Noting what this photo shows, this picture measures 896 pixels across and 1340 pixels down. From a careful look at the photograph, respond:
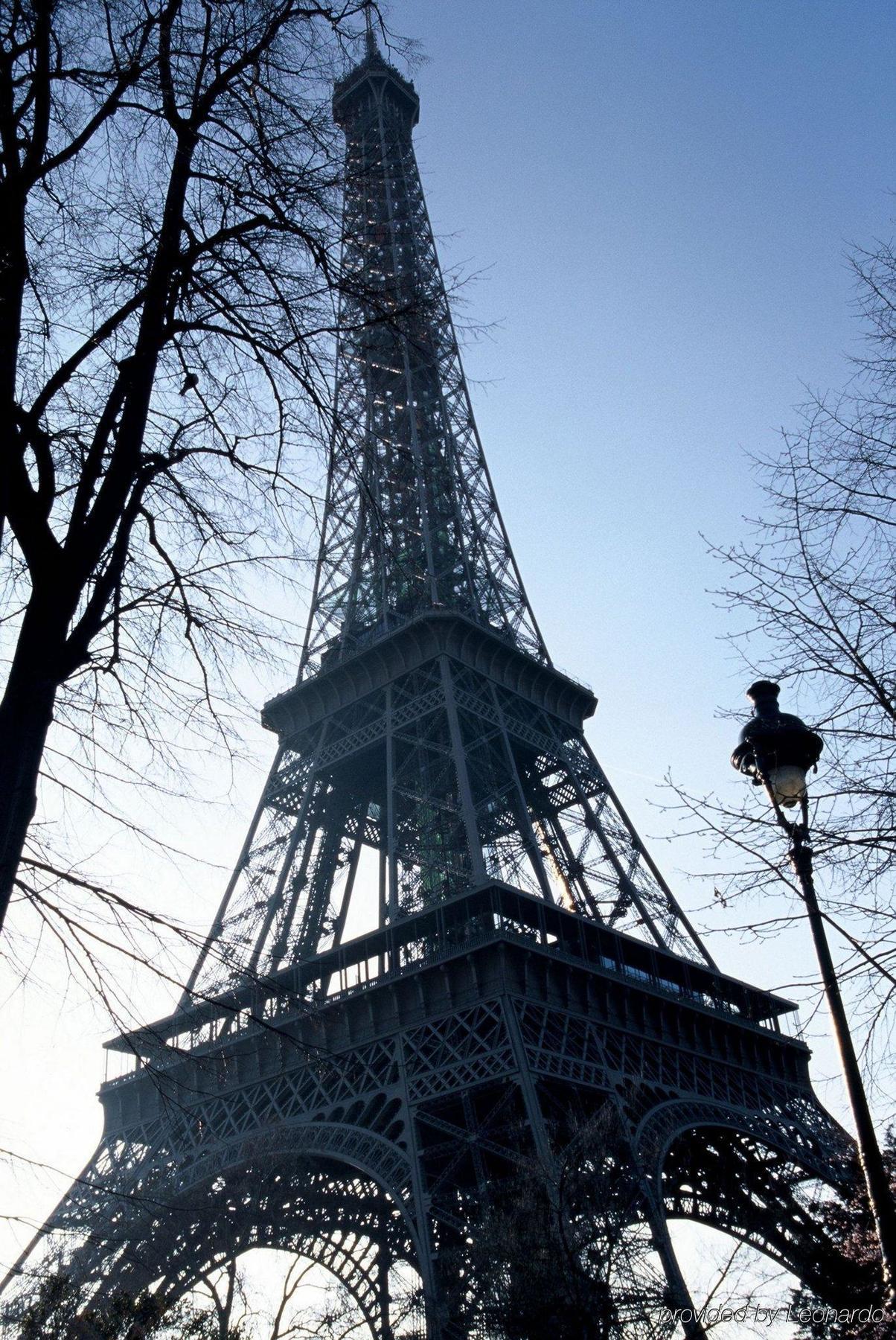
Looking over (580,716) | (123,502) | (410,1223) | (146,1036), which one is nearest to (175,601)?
(123,502)

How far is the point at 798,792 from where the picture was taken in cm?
891

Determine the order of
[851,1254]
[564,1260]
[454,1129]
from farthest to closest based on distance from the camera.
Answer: [851,1254] < [454,1129] < [564,1260]

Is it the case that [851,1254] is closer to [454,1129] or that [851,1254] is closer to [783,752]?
[454,1129]

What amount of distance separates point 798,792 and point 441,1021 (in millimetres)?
24256

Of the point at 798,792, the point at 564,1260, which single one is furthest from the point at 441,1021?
the point at 798,792

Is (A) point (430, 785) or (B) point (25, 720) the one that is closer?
(B) point (25, 720)

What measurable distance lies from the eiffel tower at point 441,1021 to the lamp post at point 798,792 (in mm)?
7719

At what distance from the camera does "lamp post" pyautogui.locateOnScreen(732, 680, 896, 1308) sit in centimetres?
801

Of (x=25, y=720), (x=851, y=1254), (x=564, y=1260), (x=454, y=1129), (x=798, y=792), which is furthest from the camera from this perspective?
(x=851, y=1254)

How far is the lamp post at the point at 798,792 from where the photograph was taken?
8008mm

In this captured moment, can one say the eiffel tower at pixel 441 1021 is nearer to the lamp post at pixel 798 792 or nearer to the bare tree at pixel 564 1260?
the bare tree at pixel 564 1260

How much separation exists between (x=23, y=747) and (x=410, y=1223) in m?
23.4

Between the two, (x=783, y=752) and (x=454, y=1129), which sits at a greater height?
(x=454, y=1129)

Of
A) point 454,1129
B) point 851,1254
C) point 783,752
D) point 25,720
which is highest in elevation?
point 454,1129
